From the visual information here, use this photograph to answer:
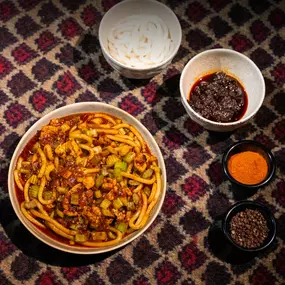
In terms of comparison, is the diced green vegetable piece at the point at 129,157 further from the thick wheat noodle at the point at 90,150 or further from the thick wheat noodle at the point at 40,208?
the thick wheat noodle at the point at 40,208

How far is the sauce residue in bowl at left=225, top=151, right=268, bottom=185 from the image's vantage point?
369 centimetres

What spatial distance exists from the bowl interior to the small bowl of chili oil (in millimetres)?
201

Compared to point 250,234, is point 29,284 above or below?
below

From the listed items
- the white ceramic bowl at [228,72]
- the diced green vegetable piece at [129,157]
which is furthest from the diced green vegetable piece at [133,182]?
the white ceramic bowl at [228,72]

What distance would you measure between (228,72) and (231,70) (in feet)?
0.08

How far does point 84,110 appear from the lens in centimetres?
365

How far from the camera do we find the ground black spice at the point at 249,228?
3.62 m

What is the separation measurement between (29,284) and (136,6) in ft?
6.13

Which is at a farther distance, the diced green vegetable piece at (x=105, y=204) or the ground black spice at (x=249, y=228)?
the ground black spice at (x=249, y=228)

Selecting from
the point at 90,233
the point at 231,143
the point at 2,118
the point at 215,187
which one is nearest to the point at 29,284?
the point at 90,233

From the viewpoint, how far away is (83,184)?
3434 millimetres

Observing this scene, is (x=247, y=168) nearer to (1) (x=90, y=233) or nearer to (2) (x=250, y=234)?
(2) (x=250, y=234)

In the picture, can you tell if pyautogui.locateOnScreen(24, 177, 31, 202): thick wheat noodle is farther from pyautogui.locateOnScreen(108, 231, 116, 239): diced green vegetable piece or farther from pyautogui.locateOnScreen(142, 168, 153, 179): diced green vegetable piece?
pyautogui.locateOnScreen(142, 168, 153, 179): diced green vegetable piece

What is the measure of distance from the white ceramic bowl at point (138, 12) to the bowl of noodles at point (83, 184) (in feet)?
0.95
